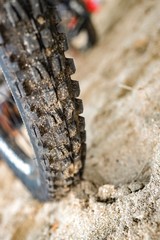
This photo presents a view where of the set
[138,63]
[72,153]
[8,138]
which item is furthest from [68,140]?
[138,63]

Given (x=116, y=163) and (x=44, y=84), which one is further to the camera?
(x=116, y=163)

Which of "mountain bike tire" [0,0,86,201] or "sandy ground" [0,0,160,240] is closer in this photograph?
"mountain bike tire" [0,0,86,201]

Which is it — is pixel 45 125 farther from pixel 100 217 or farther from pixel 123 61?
pixel 123 61

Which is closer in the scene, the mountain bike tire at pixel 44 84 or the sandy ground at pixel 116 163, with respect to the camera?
the mountain bike tire at pixel 44 84

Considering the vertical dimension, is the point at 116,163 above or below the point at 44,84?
below
